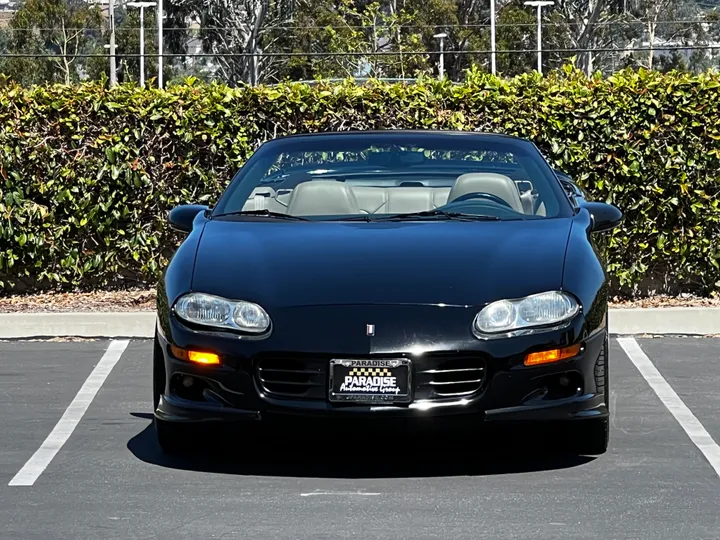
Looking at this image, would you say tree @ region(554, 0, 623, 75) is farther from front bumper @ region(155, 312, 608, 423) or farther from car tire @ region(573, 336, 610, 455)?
front bumper @ region(155, 312, 608, 423)

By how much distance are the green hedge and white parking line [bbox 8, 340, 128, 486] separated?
1.65 meters

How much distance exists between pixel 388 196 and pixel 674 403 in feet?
6.12

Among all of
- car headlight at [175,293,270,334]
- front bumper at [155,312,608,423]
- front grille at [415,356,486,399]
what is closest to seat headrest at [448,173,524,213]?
front bumper at [155,312,608,423]

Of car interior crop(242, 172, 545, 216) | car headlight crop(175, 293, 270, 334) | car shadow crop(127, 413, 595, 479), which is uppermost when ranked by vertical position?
car interior crop(242, 172, 545, 216)

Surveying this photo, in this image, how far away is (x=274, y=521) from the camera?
504cm

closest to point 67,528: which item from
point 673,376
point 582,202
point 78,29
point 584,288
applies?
point 584,288

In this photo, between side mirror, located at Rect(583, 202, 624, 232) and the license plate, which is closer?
the license plate

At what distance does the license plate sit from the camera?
546 centimetres

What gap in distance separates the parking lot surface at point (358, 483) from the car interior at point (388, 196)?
45.6 inches

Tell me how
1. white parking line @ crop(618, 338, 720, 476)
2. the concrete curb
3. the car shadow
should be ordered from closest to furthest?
the car shadow, white parking line @ crop(618, 338, 720, 476), the concrete curb

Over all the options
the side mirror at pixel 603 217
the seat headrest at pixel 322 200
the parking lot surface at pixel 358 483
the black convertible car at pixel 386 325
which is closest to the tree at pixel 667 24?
the side mirror at pixel 603 217

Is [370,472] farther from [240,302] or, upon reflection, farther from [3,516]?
[3,516]

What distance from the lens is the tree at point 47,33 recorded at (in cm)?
6462

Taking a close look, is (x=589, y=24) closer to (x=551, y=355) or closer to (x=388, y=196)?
(x=388, y=196)
